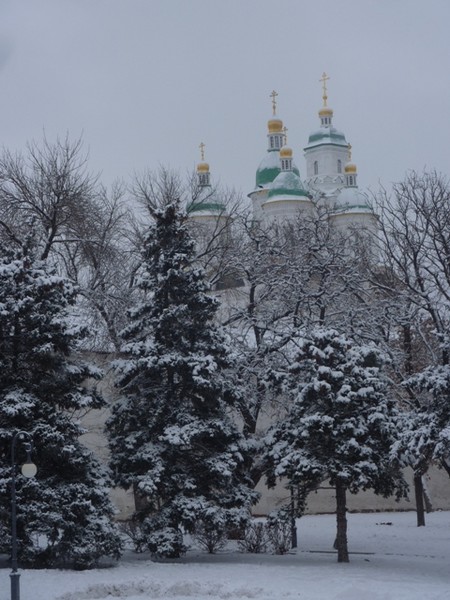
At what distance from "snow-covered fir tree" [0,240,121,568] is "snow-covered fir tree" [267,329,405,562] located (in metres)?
4.14

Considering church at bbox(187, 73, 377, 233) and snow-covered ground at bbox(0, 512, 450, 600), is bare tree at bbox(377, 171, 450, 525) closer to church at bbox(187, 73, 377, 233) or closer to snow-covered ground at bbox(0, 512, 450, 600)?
snow-covered ground at bbox(0, 512, 450, 600)

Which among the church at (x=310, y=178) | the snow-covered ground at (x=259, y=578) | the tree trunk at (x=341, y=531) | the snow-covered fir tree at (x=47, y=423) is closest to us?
the snow-covered ground at (x=259, y=578)

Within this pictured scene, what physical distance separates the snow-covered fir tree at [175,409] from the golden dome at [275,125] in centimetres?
6238

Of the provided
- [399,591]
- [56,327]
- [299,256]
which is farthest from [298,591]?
[299,256]

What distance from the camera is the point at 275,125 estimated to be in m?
85.4

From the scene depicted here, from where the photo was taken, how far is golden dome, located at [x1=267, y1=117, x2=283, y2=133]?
85375 mm

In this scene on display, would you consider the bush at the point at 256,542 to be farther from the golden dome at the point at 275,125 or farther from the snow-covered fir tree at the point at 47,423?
the golden dome at the point at 275,125

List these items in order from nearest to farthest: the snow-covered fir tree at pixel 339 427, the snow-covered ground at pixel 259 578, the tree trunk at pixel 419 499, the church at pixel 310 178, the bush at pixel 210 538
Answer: the snow-covered ground at pixel 259 578
the snow-covered fir tree at pixel 339 427
the bush at pixel 210 538
the tree trunk at pixel 419 499
the church at pixel 310 178

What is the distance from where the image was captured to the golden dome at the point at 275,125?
3361 inches

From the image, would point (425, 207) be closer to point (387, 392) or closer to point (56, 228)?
point (387, 392)

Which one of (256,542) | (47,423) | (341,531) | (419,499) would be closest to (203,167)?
(419,499)

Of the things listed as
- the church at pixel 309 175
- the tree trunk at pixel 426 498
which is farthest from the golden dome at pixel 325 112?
the tree trunk at pixel 426 498

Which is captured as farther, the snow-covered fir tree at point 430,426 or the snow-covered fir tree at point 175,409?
the snow-covered fir tree at point 175,409

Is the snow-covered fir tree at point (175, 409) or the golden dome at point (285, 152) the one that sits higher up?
the golden dome at point (285, 152)
